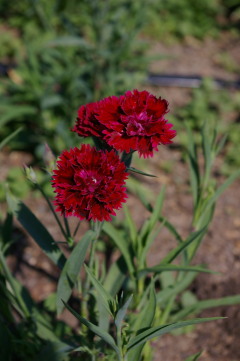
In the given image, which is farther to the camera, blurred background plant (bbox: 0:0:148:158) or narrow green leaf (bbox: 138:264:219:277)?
blurred background plant (bbox: 0:0:148:158)

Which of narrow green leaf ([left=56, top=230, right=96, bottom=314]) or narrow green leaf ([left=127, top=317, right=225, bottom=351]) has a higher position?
narrow green leaf ([left=56, top=230, right=96, bottom=314])

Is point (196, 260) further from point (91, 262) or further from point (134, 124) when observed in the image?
point (134, 124)

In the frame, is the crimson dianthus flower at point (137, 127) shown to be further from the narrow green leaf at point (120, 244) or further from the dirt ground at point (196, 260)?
the dirt ground at point (196, 260)

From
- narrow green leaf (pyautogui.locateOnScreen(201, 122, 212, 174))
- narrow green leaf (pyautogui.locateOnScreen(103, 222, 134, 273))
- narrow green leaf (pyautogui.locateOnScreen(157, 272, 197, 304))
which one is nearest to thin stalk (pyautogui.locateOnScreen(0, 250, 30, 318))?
narrow green leaf (pyautogui.locateOnScreen(103, 222, 134, 273))

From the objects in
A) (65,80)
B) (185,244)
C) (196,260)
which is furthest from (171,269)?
(65,80)

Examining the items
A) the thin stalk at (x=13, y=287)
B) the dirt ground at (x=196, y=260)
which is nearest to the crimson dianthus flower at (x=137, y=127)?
the thin stalk at (x=13, y=287)

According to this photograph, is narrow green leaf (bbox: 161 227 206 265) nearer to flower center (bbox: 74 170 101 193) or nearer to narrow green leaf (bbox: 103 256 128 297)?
narrow green leaf (bbox: 103 256 128 297)

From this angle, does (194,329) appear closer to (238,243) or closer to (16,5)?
(238,243)
